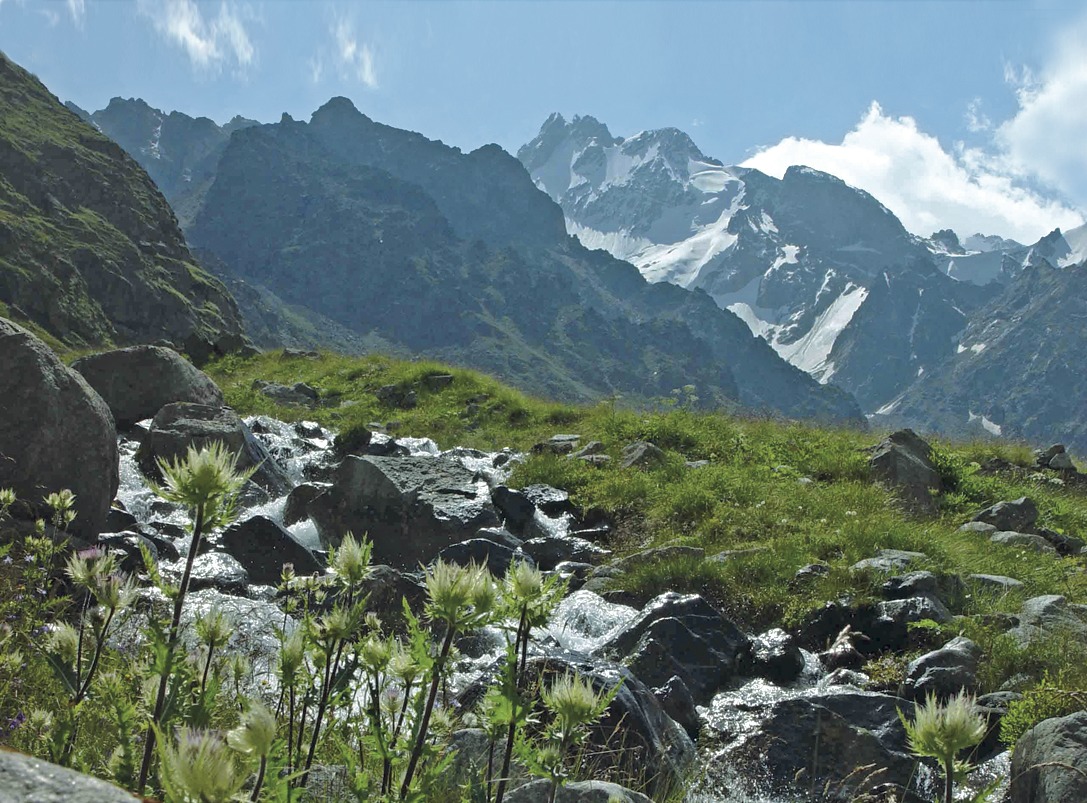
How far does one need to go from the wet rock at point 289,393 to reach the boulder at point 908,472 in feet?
47.2

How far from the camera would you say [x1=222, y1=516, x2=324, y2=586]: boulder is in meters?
9.70

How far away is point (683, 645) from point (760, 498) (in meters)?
4.91

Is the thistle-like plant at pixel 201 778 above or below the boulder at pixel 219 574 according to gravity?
below

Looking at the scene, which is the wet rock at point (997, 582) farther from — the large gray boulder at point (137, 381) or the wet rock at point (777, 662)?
the large gray boulder at point (137, 381)

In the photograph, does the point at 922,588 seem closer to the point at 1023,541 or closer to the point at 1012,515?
the point at 1023,541

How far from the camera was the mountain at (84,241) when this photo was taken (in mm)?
104125

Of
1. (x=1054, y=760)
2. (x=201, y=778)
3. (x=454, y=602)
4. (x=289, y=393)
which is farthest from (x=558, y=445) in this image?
(x=201, y=778)

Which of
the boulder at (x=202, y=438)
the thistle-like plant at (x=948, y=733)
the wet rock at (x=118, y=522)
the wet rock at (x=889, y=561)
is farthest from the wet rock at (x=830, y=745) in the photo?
the boulder at (x=202, y=438)

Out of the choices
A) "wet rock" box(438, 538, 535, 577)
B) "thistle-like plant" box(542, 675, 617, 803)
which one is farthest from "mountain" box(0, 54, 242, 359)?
"thistle-like plant" box(542, 675, 617, 803)

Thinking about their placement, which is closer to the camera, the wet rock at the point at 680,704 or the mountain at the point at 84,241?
the wet rock at the point at 680,704

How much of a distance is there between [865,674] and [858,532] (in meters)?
2.84

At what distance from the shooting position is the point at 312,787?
3318 mm

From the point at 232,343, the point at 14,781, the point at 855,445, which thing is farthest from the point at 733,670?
the point at 232,343

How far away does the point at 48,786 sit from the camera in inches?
45.7
